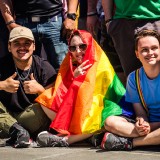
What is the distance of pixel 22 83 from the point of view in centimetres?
486

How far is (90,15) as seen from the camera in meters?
5.22

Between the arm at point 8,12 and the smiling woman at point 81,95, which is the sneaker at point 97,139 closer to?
the smiling woman at point 81,95

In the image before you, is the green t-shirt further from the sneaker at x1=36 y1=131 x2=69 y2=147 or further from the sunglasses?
the sneaker at x1=36 y1=131 x2=69 y2=147

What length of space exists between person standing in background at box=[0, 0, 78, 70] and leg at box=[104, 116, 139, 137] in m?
1.10

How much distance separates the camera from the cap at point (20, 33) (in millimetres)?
4773

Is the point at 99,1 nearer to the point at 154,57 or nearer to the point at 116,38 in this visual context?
the point at 116,38

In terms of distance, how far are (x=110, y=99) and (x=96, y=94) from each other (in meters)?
0.14

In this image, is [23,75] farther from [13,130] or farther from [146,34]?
[146,34]

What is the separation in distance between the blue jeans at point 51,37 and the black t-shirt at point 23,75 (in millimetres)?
149

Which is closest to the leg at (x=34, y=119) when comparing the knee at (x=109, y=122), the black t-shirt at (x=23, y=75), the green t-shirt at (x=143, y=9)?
the black t-shirt at (x=23, y=75)

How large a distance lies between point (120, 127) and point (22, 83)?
1.22 metres

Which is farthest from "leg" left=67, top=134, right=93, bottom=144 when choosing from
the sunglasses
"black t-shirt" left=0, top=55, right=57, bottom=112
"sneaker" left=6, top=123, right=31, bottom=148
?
the sunglasses

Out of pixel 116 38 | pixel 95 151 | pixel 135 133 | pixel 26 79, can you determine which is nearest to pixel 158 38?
pixel 116 38

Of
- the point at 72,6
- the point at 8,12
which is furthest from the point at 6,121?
the point at 72,6
